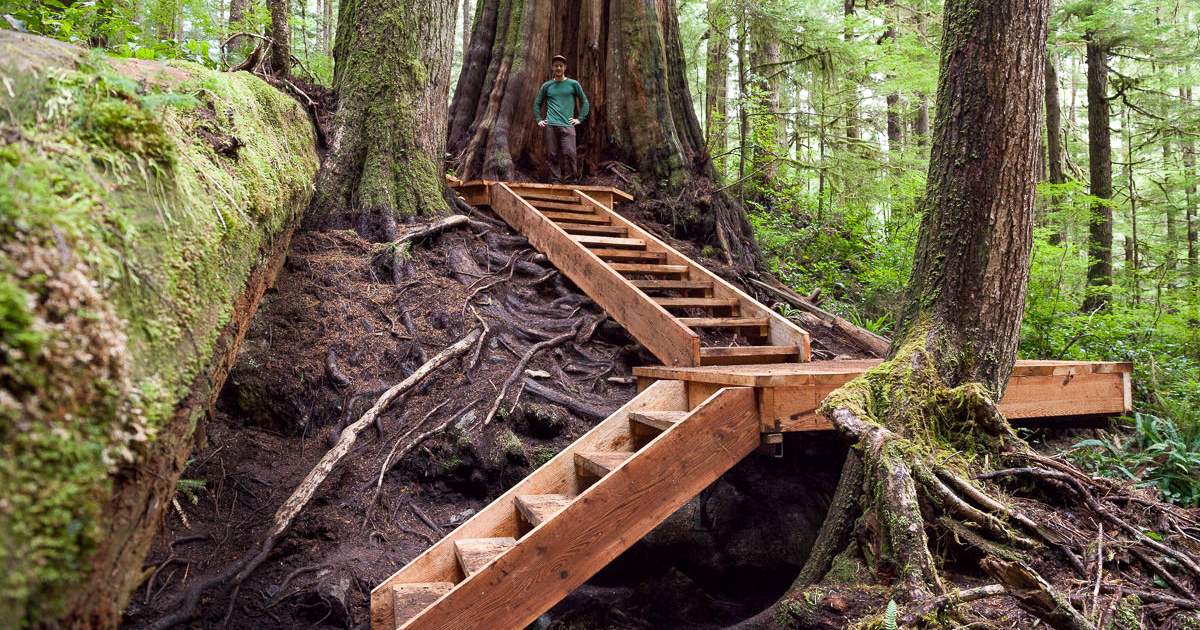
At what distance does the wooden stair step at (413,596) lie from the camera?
131 inches

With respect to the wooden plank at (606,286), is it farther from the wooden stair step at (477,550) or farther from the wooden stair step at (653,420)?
the wooden stair step at (477,550)

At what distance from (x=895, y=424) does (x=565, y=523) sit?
1.68 m

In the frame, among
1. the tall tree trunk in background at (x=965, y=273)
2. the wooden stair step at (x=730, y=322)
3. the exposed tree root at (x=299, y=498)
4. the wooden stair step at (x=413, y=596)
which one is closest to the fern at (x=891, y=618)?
the tall tree trunk in background at (x=965, y=273)

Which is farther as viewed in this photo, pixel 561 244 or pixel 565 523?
pixel 561 244

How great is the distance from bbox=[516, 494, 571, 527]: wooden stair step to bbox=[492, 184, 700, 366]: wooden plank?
1448mm

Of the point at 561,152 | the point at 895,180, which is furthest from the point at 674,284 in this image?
the point at 895,180

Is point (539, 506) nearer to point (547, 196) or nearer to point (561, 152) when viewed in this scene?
point (547, 196)

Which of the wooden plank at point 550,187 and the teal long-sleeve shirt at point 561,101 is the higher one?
the teal long-sleeve shirt at point 561,101

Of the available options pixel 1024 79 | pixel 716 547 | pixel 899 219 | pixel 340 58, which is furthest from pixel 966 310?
pixel 899 219

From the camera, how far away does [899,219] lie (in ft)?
36.3

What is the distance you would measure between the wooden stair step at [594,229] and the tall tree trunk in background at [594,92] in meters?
1.50

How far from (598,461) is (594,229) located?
12.2 feet

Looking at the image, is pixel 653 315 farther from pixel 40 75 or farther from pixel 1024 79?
pixel 40 75

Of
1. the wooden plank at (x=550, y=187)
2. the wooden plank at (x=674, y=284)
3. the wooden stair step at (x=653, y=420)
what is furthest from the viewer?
the wooden plank at (x=550, y=187)
